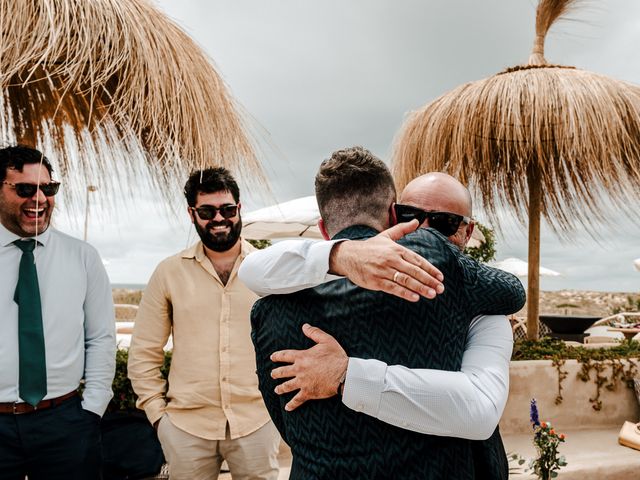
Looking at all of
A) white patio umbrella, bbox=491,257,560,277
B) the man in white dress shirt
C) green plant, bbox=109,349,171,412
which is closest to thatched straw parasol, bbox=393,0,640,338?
green plant, bbox=109,349,171,412

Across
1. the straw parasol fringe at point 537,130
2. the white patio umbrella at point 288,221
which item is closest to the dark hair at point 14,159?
the straw parasol fringe at point 537,130

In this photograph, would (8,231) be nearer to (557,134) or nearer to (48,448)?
(48,448)

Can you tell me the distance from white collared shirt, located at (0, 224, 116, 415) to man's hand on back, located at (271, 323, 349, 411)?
1.64 m

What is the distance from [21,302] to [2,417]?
51 centimetres

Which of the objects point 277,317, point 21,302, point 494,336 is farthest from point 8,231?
point 494,336

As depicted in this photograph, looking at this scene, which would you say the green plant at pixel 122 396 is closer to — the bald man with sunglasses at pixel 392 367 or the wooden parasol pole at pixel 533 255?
the bald man with sunglasses at pixel 392 367

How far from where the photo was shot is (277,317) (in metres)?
1.29

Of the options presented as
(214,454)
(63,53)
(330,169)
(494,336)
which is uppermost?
(63,53)

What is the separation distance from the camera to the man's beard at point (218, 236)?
105 inches

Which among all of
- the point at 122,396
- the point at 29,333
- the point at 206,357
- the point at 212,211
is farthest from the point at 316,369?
the point at 122,396

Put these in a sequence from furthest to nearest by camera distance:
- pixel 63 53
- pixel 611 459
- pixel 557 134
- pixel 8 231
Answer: pixel 557 134 → pixel 611 459 → pixel 8 231 → pixel 63 53

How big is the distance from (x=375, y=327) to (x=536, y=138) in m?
4.21

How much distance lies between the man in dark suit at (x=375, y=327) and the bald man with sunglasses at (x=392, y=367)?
38 millimetres

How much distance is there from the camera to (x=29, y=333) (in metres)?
2.32
